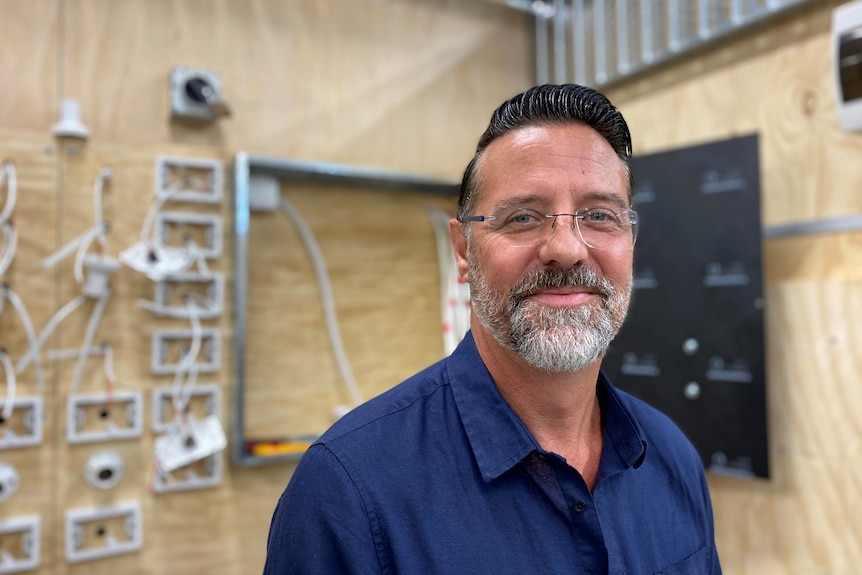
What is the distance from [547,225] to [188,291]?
124 centimetres

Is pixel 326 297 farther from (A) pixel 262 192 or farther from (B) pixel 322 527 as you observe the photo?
(B) pixel 322 527

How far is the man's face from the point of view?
854 millimetres

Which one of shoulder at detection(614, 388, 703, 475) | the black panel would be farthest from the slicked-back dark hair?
the black panel

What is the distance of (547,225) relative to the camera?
883 mm

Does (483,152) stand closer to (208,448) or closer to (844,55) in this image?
(844,55)

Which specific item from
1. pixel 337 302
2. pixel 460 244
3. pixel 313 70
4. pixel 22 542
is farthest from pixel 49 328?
pixel 460 244

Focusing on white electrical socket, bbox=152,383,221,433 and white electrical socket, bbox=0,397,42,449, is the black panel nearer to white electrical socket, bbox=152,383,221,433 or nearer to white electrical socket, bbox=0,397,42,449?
white electrical socket, bbox=152,383,221,433

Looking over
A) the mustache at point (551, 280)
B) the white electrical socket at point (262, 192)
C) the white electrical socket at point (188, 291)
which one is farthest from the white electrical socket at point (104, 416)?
the mustache at point (551, 280)

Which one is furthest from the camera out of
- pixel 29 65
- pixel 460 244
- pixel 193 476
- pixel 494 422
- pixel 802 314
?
pixel 193 476

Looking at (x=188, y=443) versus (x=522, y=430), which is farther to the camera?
(x=188, y=443)

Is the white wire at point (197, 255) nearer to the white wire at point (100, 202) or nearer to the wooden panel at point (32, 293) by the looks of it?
the white wire at point (100, 202)

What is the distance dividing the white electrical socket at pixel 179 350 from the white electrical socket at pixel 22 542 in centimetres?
46

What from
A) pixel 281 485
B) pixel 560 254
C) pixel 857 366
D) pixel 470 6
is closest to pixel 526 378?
pixel 560 254

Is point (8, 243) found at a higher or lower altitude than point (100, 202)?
lower
